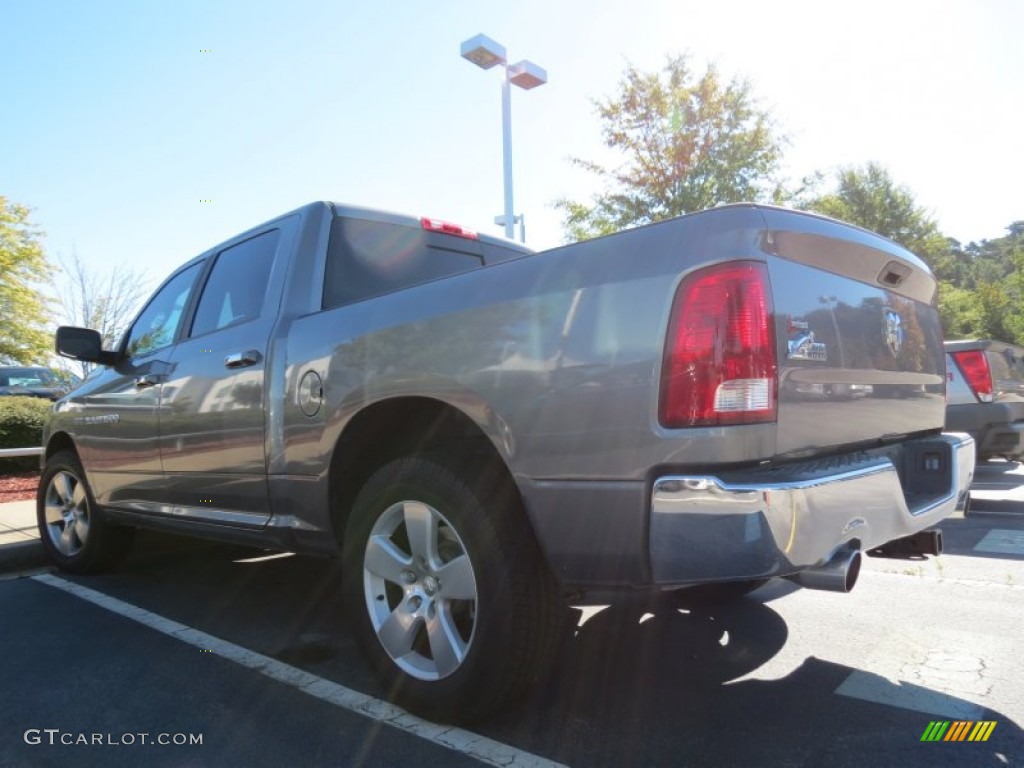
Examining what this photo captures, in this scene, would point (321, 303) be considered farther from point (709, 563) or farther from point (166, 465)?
point (709, 563)

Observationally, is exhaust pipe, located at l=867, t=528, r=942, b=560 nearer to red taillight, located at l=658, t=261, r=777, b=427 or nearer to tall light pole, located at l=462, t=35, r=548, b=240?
red taillight, located at l=658, t=261, r=777, b=427

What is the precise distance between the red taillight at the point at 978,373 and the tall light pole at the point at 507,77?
22.4ft

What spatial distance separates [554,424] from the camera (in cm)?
213

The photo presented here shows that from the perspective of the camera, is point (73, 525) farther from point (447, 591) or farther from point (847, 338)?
point (847, 338)

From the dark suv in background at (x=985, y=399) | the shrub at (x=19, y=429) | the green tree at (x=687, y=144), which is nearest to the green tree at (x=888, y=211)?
the green tree at (x=687, y=144)

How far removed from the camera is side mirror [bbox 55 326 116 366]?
4.32 metres

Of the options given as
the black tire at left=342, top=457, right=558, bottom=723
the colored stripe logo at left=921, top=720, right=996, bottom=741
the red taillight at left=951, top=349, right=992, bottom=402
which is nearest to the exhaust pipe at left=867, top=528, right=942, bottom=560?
the colored stripe logo at left=921, top=720, right=996, bottom=741

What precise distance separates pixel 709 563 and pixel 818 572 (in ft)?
1.39

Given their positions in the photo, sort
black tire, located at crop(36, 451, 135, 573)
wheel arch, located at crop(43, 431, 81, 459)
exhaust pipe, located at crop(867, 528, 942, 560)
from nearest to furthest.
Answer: exhaust pipe, located at crop(867, 528, 942, 560)
black tire, located at crop(36, 451, 135, 573)
wheel arch, located at crop(43, 431, 81, 459)

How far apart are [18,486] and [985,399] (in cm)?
1013

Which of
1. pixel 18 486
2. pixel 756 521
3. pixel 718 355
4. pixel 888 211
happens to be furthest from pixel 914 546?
pixel 888 211

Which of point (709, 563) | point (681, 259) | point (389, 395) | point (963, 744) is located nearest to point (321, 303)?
point (389, 395)

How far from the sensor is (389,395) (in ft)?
8.57

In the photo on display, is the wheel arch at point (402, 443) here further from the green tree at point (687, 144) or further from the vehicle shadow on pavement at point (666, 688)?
the green tree at point (687, 144)
